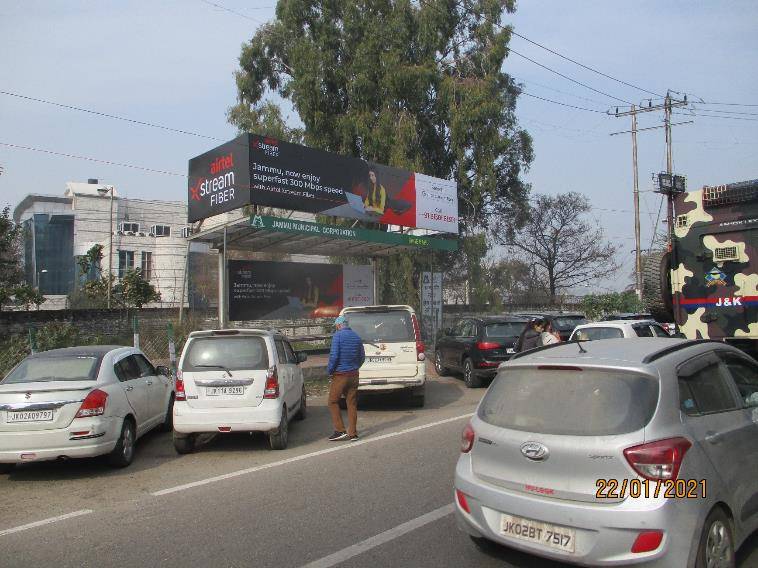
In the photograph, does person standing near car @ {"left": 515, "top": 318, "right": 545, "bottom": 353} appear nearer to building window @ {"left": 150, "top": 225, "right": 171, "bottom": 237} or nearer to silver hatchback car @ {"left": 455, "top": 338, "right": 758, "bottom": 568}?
silver hatchback car @ {"left": 455, "top": 338, "right": 758, "bottom": 568}

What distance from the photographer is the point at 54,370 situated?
26.7 ft

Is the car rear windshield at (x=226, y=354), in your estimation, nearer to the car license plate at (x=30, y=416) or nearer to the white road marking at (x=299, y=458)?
the white road marking at (x=299, y=458)

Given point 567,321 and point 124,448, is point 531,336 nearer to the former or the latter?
point 567,321

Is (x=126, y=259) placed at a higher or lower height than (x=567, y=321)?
higher

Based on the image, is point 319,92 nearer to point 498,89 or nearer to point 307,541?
point 498,89

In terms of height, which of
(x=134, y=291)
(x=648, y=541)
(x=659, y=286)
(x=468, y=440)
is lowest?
(x=648, y=541)

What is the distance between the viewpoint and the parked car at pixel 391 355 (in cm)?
1185

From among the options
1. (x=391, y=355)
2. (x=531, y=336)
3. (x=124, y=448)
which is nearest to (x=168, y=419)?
(x=124, y=448)

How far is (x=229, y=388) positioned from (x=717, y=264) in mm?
7464

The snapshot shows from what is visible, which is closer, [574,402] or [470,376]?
[574,402]

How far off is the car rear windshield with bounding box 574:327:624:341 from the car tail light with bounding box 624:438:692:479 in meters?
7.69

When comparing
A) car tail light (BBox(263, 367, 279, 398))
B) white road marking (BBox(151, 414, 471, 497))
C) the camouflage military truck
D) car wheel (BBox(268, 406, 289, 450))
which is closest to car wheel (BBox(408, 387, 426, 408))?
white road marking (BBox(151, 414, 471, 497))

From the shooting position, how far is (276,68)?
1260 inches

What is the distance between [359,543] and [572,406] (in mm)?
2067
